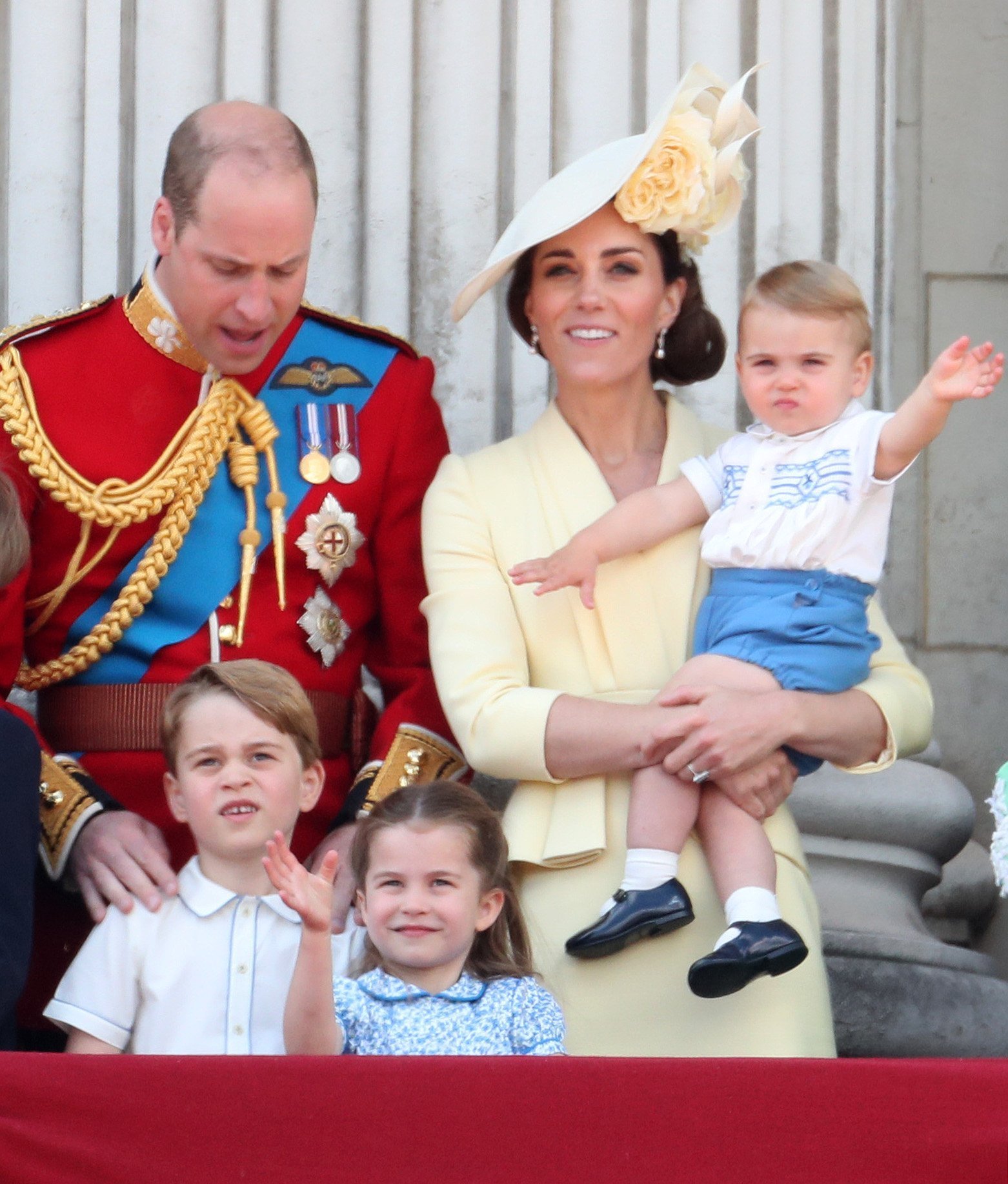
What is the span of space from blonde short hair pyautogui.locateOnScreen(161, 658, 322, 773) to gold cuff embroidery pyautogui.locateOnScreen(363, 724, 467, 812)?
295 mm

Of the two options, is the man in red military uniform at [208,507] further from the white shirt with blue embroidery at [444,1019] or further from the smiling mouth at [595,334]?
the white shirt with blue embroidery at [444,1019]

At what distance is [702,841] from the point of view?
294cm

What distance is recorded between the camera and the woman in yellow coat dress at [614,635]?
286 cm

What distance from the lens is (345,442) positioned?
336cm

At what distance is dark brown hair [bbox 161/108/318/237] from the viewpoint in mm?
3154

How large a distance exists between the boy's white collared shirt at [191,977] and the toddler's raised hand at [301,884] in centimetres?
30

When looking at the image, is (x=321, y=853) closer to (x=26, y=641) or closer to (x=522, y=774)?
(x=522, y=774)

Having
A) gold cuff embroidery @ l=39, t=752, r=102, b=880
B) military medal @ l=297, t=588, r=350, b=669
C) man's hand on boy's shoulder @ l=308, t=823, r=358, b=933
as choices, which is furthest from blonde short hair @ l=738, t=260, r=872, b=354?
gold cuff embroidery @ l=39, t=752, r=102, b=880

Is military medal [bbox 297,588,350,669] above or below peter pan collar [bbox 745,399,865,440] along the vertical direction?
below

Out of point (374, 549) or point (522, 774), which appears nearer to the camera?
point (522, 774)

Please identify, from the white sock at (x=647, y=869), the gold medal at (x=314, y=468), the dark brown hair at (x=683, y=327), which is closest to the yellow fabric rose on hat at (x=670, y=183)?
the dark brown hair at (x=683, y=327)

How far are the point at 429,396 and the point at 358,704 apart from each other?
0.50 meters

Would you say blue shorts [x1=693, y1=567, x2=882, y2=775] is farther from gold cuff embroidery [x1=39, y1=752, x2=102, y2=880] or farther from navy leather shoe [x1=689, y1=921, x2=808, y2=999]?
gold cuff embroidery [x1=39, y1=752, x2=102, y2=880]

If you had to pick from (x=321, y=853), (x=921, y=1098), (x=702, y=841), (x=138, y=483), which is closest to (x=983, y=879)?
(x=702, y=841)
